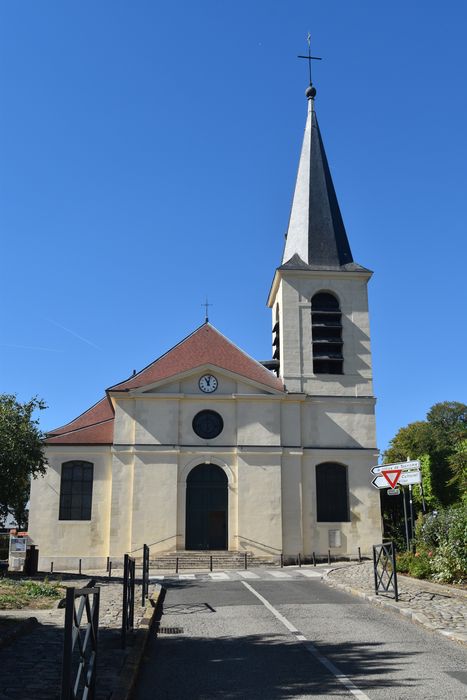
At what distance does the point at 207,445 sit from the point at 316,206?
13.6 metres

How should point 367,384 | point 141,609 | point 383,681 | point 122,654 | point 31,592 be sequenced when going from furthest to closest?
point 367,384 → point 31,592 → point 141,609 → point 122,654 → point 383,681

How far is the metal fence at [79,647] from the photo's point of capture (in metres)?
4.35

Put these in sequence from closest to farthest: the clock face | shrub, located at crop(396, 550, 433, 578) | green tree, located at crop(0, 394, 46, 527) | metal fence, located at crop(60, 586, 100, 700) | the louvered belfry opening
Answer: metal fence, located at crop(60, 586, 100, 700) < shrub, located at crop(396, 550, 433, 578) < green tree, located at crop(0, 394, 46, 527) < the clock face < the louvered belfry opening

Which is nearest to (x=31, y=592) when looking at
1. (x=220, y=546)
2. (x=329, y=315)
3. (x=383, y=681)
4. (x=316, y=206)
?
(x=383, y=681)

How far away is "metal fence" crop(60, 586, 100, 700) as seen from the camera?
14.3 feet

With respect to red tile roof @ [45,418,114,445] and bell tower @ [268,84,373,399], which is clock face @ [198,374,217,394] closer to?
bell tower @ [268,84,373,399]

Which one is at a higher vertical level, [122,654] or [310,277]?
[310,277]

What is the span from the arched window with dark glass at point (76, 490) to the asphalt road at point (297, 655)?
18.3 metres

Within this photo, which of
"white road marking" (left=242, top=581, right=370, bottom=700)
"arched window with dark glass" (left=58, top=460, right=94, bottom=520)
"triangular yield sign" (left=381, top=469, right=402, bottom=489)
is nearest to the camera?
"white road marking" (left=242, top=581, right=370, bottom=700)

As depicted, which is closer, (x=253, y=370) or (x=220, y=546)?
(x=220, y=546)

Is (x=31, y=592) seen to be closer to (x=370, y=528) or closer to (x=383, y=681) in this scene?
(x=383, y=681)

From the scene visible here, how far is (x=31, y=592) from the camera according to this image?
1398 centimetres

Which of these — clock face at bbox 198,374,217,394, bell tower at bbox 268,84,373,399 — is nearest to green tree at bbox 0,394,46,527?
clock face at bbox 198,374,217,394

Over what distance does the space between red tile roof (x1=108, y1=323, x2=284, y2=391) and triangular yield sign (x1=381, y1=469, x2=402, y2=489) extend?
16902 mm
